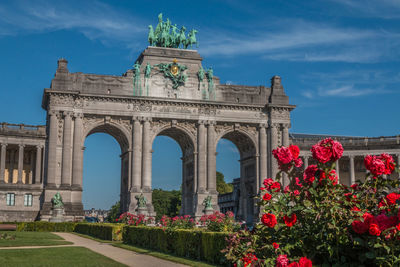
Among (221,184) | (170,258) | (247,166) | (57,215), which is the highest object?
(247,166)

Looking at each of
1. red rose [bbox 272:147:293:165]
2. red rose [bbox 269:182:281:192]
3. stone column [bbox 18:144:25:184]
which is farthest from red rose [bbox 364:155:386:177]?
stone column [bbox 18:144:25:184]

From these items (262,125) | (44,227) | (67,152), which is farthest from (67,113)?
(262,125)

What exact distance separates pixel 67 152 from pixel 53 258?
4330cm

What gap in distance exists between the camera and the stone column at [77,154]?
219 ft

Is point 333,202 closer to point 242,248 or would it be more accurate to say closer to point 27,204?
point 242,248

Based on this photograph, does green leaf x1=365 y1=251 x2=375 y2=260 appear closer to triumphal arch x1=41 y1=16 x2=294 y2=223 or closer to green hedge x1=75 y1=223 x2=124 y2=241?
green hedge x1=75 y1=223 x2=124 y2=241

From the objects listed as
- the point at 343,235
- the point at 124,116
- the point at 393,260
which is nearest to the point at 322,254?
the point at 343,235

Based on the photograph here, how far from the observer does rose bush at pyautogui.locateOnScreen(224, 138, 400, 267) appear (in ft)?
31.3

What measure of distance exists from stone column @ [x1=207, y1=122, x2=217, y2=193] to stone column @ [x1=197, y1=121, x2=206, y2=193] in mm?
654

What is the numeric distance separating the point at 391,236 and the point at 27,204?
65699mm

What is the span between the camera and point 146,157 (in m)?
69.4

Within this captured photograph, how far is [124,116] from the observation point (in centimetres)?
6956

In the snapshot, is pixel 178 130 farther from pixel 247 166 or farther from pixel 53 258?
pixel 53 258

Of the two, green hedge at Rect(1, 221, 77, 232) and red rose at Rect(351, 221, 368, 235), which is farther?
green hedge at Rect(1, 221, 77, 232)
